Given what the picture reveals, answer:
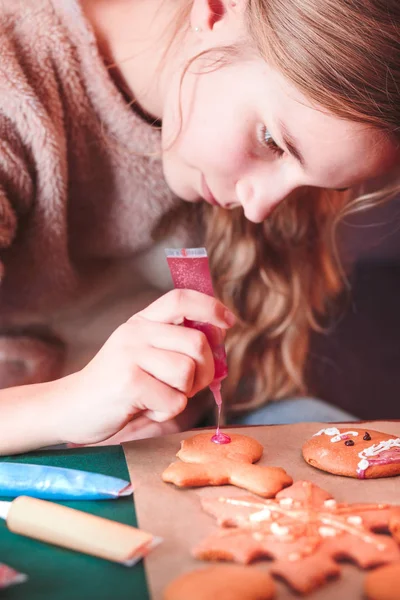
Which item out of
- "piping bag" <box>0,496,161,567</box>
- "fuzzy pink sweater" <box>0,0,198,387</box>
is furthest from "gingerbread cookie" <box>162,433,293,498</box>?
"fuzzy pink sweater" <box>0,0,198,387</box>

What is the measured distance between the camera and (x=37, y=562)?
0.50 meters

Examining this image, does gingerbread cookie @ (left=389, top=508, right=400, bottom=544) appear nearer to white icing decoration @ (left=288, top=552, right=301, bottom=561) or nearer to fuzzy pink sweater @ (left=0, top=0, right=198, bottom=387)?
white icing decoration @ (left=288, top=552, right=301, bottom=561)

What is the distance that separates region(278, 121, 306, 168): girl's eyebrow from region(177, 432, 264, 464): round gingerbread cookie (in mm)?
Result: 325

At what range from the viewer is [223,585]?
453mm

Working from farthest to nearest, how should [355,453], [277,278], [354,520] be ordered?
[277,278] → [355,453] → [354,520]

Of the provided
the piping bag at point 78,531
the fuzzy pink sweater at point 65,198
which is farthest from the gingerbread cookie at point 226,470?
the fuzzy pink sweater at point 65,198

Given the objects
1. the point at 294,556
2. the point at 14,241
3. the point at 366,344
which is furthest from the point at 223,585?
the point at 366,344

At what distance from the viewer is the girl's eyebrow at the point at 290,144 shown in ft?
2.52

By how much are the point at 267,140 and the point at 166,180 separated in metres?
0.25

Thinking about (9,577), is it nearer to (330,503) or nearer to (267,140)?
(330,503)

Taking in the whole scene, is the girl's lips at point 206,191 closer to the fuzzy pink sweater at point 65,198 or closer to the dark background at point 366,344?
the fuzzy pink sweater at point 65,198

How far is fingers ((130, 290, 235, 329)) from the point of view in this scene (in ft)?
2.25

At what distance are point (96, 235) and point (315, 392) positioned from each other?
681 millimetres

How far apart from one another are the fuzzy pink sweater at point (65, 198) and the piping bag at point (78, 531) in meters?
0.44
